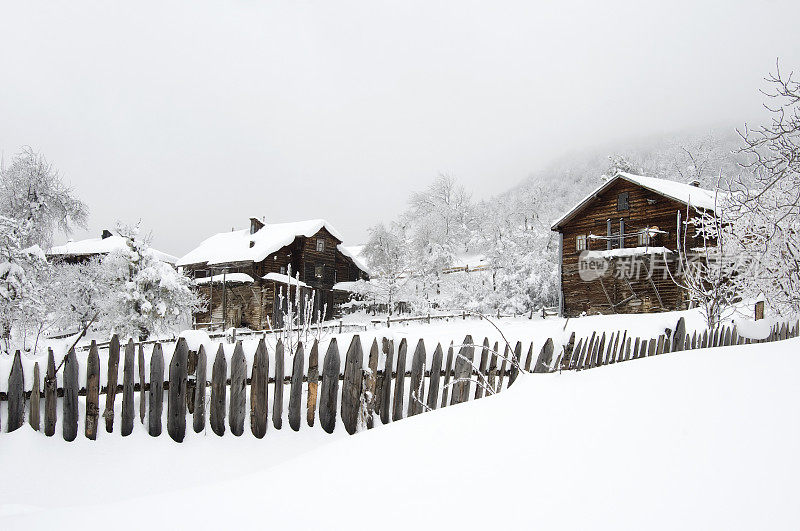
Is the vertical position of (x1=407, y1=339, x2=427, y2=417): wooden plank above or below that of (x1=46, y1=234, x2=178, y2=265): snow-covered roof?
below

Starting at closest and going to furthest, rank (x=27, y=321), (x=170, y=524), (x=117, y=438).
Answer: (x=170, y=524) < (x=117, y=438) < (x=27, y=321)

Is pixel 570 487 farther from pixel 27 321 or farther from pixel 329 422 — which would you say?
pixel 27 321

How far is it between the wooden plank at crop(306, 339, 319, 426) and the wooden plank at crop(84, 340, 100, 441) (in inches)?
67.7

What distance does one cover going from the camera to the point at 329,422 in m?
4.19

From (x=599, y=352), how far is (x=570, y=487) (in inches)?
210

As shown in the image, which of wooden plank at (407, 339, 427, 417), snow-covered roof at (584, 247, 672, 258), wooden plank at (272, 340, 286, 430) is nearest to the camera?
wooden plank at (272, 340, 286, 430)

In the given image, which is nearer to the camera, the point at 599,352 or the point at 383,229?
the point at 599,352

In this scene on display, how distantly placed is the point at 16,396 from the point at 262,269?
3033 cm

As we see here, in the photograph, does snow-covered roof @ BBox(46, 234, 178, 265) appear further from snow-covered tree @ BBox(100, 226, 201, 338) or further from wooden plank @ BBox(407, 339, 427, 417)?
wooden plank @ BBox(407, 339, 427, 417)

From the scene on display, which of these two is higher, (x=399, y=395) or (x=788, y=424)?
(x=788, y=424)

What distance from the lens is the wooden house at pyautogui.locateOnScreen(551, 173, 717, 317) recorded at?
2238cm

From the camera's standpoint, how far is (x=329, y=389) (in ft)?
13.7

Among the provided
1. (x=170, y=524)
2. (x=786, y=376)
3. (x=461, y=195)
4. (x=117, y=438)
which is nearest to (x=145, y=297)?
(x=117, y=438)

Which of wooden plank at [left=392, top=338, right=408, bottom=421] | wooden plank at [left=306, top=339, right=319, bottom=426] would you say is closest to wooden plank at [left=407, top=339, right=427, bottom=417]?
wooden plank at [left=392, top=338, right=408, bottom=421]
